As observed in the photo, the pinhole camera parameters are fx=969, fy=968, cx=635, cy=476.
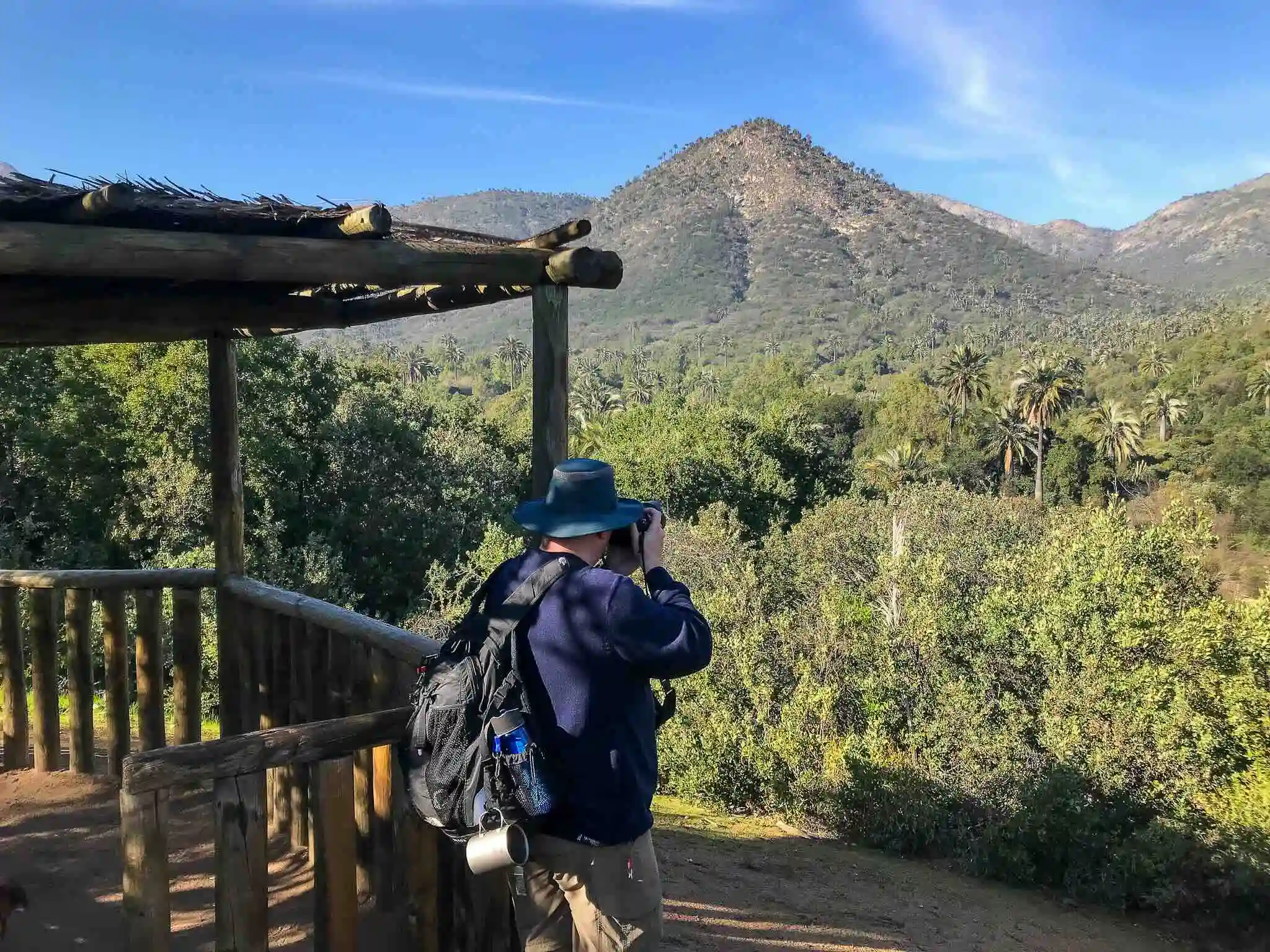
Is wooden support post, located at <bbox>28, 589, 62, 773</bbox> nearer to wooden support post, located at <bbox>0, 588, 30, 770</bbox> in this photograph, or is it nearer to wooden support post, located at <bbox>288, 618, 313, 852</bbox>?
wooden support post, located at <bbox>0, 588, 30, 770</bbox>

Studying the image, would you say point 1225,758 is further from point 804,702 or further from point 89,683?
point 89,683

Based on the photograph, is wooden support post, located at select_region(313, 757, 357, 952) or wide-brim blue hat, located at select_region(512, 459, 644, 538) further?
wooden support post, located at select_region(313, 757, 357, 952)

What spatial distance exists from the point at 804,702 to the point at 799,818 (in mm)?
1661

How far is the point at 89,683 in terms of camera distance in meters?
4.57

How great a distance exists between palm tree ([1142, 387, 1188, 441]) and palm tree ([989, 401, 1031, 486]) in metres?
5.95

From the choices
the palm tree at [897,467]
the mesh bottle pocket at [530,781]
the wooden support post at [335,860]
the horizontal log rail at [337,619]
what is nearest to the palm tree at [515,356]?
the palm tree at [897,467]

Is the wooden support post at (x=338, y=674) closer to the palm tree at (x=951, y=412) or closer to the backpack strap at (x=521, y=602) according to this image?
the backpack strap at (x=521, y=602)

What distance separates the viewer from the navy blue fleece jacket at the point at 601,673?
201cm

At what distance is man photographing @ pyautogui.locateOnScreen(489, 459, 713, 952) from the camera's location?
2.03 metres

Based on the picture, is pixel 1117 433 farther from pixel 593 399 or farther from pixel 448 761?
pixel 448 761

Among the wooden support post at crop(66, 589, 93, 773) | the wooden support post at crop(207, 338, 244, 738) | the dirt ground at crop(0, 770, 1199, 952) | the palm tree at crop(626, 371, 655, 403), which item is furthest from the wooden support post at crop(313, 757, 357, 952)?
the palm tree at crop(626, 371, 655, 403)

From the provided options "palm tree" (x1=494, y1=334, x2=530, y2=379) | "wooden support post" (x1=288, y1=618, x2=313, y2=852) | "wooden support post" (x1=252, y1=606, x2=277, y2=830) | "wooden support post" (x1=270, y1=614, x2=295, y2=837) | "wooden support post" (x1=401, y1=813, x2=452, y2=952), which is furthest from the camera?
"palm tree" (x1=494, y1=334, x2=530, y2=379)

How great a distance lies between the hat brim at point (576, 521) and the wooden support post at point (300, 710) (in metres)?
1.73

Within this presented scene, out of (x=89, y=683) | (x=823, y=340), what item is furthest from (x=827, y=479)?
(x=823, y=340)
